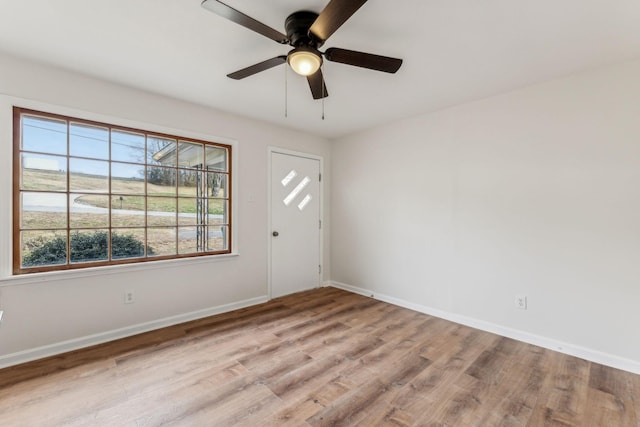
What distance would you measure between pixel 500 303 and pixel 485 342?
1.41 feet

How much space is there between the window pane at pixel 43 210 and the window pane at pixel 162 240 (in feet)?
2.22

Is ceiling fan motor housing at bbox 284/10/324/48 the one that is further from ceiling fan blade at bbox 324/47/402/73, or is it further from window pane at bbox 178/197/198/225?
window pane at bbox 178/197/198/225

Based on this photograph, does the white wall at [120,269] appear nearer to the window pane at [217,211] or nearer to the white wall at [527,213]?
the window pane at [217,211]

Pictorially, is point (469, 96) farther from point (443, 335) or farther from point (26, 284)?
point (26, 284)

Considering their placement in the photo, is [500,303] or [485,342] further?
[500,303]

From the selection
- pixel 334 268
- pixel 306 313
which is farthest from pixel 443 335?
pixel 334 268

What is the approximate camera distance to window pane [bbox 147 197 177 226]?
283cm

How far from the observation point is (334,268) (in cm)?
442

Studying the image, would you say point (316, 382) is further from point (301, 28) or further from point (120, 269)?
point (301, 28)

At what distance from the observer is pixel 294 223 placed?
4.01 m

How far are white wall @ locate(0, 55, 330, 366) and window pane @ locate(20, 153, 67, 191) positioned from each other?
4.6 inches

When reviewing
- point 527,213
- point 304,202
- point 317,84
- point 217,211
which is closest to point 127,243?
point 217,211

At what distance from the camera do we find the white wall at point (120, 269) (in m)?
2.14

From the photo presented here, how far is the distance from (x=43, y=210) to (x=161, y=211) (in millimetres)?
880
